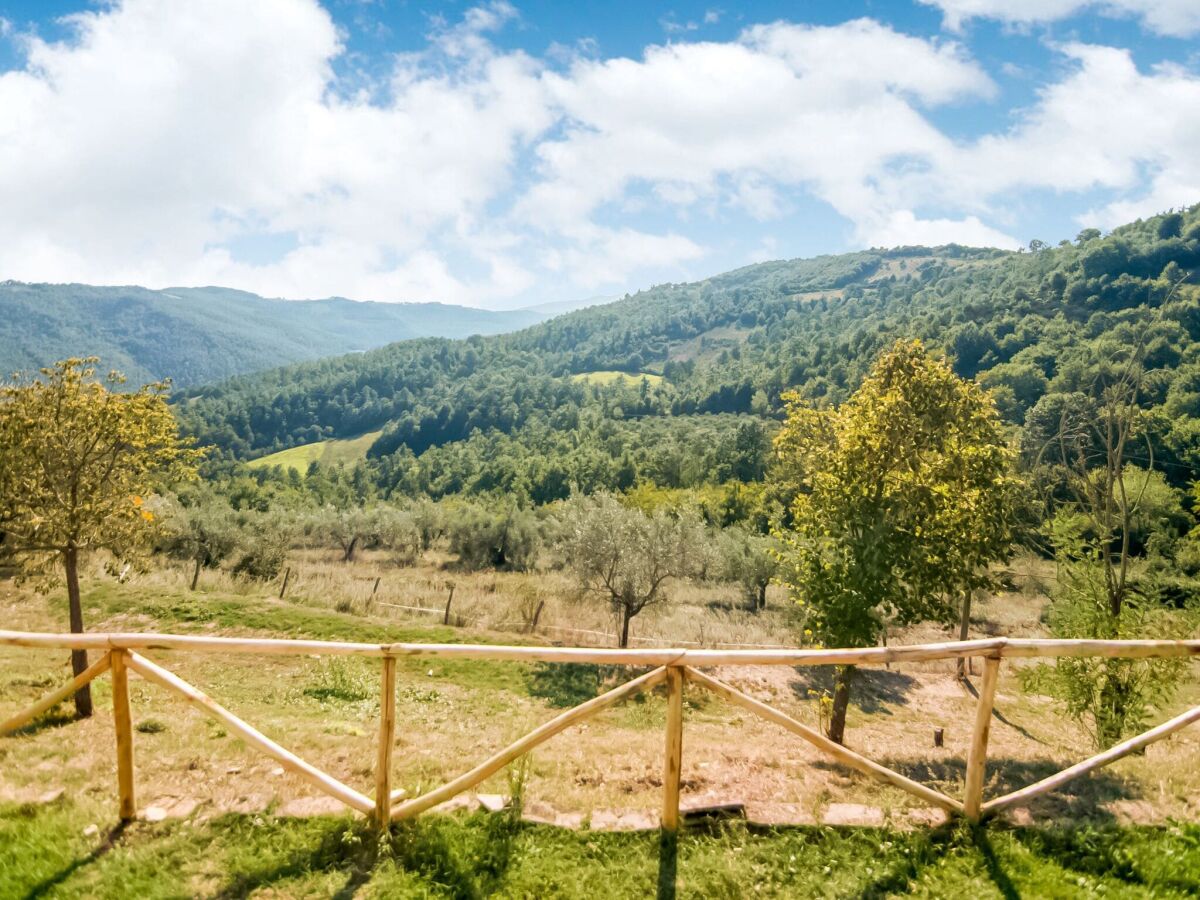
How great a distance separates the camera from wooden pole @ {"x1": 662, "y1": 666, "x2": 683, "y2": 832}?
5.07 metres

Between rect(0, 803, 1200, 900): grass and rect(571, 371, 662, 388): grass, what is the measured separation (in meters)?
155

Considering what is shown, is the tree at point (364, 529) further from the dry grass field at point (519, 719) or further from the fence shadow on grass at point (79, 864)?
the fence shadow on grass at point (79, 864)

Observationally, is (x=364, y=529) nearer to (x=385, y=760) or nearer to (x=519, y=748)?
(x=385, y=760)

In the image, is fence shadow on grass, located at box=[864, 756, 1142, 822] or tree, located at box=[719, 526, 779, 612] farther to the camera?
tree, located at box=[719, 526, 779, 612]

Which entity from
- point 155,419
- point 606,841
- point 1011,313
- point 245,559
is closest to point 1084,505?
point 606,841

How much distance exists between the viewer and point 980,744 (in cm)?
517

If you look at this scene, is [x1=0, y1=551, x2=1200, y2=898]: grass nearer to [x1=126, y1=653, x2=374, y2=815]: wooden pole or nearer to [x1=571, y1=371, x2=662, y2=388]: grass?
[x1=126, y1=653, x2=374, y2=815]: wooden pole

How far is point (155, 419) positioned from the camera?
12.5 m

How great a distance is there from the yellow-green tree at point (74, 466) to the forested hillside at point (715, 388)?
45176 mm

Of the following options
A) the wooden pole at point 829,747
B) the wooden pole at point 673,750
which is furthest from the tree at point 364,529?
the wooden pole at point 829,747

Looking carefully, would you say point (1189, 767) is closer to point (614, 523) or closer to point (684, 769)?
point (684, 769)

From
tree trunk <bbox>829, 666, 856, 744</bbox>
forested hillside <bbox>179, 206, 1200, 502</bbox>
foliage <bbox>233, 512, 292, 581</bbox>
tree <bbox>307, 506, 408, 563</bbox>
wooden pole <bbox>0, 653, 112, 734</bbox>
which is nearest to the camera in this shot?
wooden pole <bbox>0, 653, 112, 734</bbox>

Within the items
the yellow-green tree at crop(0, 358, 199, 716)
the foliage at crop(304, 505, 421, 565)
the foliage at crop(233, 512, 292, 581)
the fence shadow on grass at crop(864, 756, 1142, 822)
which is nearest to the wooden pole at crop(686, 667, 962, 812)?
the fence shadow on grass at crop(864, 756, 1142, 822)

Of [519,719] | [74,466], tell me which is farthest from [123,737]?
[519,719]
